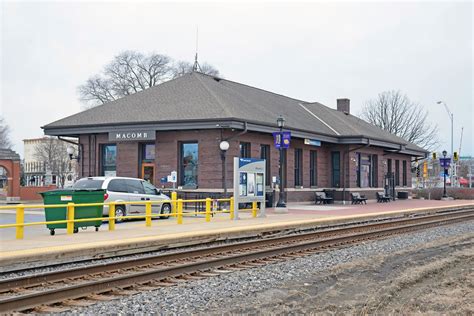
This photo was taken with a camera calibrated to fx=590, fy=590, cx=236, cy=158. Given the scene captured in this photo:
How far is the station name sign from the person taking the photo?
29.0m

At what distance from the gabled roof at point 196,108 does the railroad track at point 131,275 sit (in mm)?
13128

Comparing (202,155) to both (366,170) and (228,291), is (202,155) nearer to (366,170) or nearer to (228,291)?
(366,170)

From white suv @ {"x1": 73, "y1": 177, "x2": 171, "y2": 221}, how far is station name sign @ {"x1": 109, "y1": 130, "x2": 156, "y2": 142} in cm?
652

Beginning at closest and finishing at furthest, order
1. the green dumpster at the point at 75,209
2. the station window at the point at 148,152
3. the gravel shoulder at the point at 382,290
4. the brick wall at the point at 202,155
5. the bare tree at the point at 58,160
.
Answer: the gravel shoulder at the point at 382,290 → the green dumpster at the point at 75,209 → the brick wall at the point at 202,155 → the station window at the point at 148,152 → the bare tree at the point at 58,160

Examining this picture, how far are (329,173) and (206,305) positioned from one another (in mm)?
29840

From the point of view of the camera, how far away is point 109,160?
31.6 m

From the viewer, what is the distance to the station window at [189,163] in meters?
29.0

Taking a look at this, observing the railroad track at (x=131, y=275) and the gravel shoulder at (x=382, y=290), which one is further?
the railroad track at (x=131, y=275)

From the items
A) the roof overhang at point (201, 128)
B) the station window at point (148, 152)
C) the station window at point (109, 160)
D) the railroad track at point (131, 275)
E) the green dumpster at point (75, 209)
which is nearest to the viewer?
the railroad track at point (131, 275)

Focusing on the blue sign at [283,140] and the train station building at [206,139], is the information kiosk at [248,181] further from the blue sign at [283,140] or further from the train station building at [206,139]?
the train station building at [206,139]

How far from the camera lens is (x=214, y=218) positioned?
2303 cm

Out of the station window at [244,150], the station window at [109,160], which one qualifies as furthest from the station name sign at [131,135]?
the station window at [244,150]

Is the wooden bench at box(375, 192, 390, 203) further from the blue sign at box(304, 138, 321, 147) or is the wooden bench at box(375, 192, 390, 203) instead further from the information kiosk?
the information kiosk

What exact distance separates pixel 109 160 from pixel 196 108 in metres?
5.82
